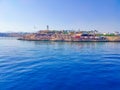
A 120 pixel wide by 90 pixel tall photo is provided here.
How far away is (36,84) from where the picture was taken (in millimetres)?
Result: 17719

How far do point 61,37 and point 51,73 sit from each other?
146854 mm

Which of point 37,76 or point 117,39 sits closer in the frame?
point 37,76

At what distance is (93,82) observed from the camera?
60.3ft

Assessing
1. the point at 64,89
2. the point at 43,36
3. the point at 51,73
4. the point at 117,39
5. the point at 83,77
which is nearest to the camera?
the point at 64,89

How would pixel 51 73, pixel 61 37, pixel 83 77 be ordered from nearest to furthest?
pixel 83 77 < pixel 51 73 < pixel 61 37

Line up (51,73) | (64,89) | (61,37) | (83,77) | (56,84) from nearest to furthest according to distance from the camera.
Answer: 1. (64,89)
2. (56,84)
3. (83,77)
4. (51,73)
5. (61,37)

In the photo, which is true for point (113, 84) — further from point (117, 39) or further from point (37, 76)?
point (117, 39)

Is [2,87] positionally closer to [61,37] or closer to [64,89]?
[64,89]

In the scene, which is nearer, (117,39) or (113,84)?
(113,84)

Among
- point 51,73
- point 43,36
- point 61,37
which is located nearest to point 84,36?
point 61,37

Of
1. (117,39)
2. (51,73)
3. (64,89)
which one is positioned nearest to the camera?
(64,89)

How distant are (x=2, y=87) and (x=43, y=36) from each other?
542 ft

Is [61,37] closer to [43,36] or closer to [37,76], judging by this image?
[43,36]

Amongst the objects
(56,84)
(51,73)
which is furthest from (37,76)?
(56,84)
